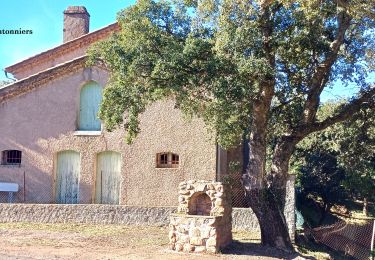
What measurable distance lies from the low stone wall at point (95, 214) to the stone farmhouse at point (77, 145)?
2032 millimetres

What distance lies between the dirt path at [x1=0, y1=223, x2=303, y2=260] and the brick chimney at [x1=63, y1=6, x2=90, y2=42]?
12114mm

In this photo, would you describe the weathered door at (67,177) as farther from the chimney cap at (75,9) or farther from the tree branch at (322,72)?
the tree branch at (322,72)

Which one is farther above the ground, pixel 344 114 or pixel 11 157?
pixel 344 114

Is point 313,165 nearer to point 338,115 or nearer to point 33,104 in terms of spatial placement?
point 338,115

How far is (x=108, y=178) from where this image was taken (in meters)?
20.0

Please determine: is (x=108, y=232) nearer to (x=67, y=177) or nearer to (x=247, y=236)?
Result: (x=247, y=236)

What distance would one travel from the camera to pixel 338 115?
14055 mm

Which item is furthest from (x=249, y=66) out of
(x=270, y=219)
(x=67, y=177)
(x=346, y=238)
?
(x=67, y=177)

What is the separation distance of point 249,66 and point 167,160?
8644mm

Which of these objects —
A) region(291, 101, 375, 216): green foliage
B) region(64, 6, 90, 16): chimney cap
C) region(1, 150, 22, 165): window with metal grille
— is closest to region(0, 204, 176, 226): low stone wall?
region(1, 150, 22, 165): window with metal grille

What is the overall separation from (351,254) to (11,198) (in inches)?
542

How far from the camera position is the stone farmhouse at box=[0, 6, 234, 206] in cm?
1944

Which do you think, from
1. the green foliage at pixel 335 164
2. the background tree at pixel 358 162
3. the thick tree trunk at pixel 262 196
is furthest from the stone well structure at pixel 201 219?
the background tree at pixel 358 162

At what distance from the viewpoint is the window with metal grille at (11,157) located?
20578 mm
